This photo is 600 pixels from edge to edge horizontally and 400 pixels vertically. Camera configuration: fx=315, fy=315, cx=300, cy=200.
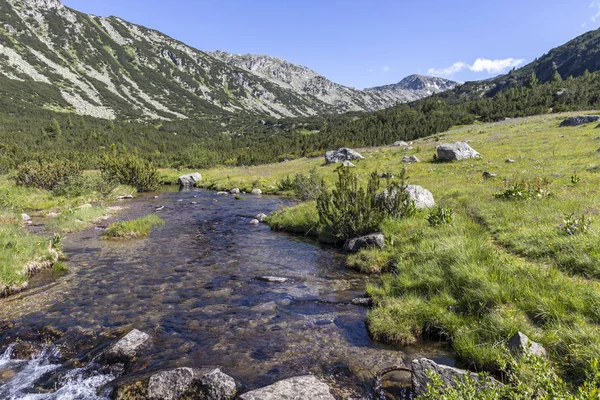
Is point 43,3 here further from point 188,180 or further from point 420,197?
point 420,197

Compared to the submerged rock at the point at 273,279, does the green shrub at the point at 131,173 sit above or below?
above

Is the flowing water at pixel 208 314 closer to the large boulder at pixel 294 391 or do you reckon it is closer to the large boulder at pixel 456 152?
the large boulder at pixel 294 391

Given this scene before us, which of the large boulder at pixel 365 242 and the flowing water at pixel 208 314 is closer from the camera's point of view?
the flowing water at pixel 208 314

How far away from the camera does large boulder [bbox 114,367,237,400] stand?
5477 millimetres

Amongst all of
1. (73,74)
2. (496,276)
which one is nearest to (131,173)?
(496,276)

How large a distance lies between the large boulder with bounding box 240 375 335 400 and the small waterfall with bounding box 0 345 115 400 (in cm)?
Answer: 289

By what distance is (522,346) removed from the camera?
509 centimetres

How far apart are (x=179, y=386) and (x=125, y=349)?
1895 millimetres

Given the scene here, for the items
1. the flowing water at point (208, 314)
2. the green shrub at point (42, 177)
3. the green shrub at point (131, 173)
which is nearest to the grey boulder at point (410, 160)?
the flowing water at point (208, 314)

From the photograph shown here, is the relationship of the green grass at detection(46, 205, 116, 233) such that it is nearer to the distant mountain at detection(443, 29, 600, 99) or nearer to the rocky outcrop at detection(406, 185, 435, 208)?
the rocky outcrop at detection(406, 185, 435, 208)

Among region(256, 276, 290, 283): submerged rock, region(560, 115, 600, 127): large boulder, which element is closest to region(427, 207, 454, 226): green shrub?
region(256, 276, 290, 283): submerged rock

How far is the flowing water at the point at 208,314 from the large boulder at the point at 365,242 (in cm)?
68

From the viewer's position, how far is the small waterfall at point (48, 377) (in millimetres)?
5664

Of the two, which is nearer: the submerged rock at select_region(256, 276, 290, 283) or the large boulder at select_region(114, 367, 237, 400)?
the large boulder at select_region(114, 367, 237, 400)
